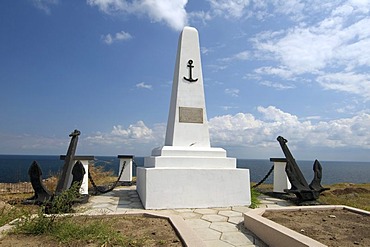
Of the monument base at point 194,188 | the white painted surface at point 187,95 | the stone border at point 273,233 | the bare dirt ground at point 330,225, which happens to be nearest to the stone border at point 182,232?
the stone border at point 273,233

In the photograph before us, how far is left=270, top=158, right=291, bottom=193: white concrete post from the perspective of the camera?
748 centimetres

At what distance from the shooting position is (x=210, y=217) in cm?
468

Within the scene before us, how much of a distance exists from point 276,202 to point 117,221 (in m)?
3.94

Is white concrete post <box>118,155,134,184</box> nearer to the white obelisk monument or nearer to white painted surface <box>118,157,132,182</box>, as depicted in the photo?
white painted surface <box>118,157,132,182</box>

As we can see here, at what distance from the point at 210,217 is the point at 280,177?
146 inches

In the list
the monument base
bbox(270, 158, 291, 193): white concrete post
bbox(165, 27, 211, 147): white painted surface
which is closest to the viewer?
the monument base

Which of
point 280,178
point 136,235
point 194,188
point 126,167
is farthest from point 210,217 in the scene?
point 126,167

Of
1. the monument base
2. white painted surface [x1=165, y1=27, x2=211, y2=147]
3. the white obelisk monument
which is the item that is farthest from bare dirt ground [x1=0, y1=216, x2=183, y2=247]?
white painted surface [x1=165, y1=27, x2=211, y2=147]

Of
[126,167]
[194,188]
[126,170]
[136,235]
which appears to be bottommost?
[136,235]

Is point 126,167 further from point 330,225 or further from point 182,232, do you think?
point 330,225

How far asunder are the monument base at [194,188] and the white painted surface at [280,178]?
6.74ft

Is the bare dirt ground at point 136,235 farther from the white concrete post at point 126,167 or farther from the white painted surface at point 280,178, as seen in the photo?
the white concrete post at point 126,167

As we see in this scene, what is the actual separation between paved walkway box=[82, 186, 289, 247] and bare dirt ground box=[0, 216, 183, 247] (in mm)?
312

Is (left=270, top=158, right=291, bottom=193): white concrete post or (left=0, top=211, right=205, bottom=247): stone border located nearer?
(left=0, top=211, right=205, bottom=247): stone border
